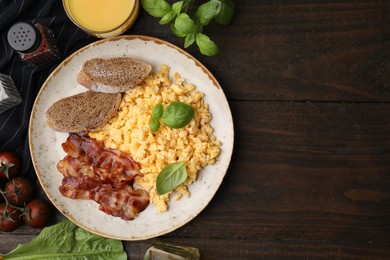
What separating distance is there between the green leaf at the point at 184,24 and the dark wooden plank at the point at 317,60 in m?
0.22

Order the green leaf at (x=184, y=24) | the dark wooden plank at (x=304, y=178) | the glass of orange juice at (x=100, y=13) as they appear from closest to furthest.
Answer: the green leaf at (x=184, y=24), the glass of orange juice at (x=100, y=13), the dark wooden plank at (x=304, y=178)

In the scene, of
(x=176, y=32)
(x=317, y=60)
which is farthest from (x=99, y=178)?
(x=317, y=60)

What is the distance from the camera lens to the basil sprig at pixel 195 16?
1.89 meters

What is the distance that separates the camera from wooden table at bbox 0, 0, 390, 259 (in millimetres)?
2100

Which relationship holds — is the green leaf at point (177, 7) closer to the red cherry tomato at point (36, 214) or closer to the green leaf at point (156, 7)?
the green leaf at point (156, 7)

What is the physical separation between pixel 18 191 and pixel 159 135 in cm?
59

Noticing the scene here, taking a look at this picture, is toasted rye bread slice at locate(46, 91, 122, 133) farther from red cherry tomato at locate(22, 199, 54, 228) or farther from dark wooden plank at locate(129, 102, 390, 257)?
dark wooden plank at locate(129, 102, 390, 257)

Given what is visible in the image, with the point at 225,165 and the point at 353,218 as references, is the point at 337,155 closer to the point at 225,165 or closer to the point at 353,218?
the point at 353,218

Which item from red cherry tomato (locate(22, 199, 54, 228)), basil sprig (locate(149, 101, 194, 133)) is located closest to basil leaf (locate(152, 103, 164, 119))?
basil sprig (locate(149, 101, 194, 133))

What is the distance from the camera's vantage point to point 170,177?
1.95 m

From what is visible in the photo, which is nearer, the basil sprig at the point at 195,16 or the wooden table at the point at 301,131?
the basil sprig at the point at 195,16

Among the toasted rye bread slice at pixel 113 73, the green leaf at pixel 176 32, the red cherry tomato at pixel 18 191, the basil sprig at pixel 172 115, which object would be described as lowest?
the red cherry tomato at pixel 18 191

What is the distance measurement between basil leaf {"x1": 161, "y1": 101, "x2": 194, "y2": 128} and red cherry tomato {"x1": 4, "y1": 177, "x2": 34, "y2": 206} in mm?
618

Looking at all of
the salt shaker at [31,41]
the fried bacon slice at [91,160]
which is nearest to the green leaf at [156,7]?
the salt shaker at [31,41]
